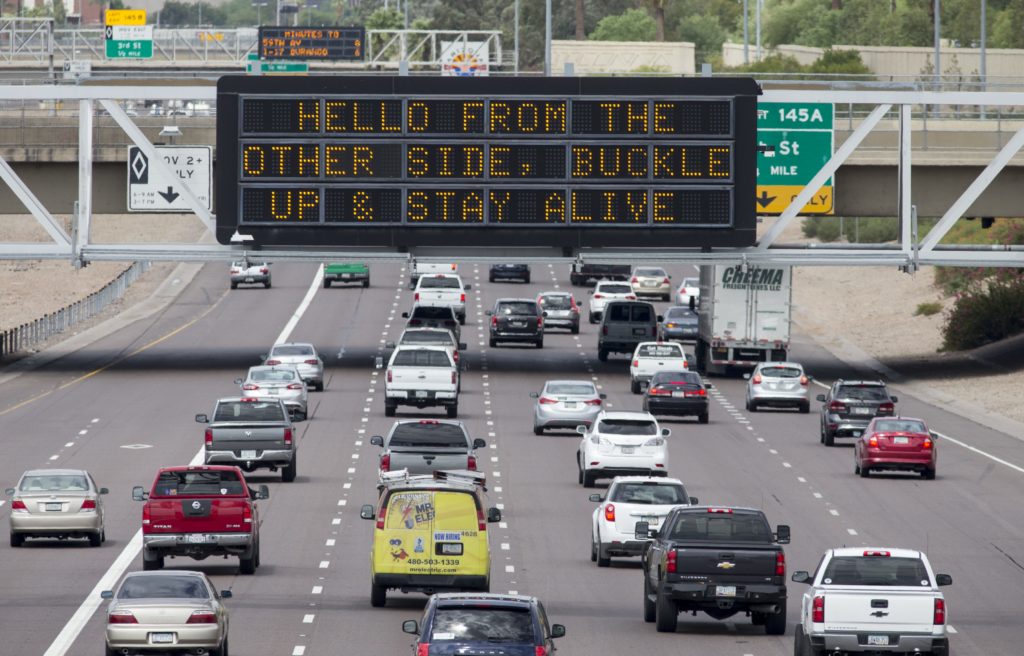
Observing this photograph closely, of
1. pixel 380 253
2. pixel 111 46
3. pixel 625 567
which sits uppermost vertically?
pixel 111 46

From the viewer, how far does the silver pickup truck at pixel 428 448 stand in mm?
35750

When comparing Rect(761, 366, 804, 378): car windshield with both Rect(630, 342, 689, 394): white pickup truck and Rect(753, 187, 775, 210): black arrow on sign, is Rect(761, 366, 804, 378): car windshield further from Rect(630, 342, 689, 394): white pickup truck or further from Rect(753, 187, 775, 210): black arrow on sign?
Rect(753, 187, 775, 210): black arrow on sign

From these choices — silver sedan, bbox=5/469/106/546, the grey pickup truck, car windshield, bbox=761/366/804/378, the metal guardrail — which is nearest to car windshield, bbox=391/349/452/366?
car windshield, bbox=761/366/804/378

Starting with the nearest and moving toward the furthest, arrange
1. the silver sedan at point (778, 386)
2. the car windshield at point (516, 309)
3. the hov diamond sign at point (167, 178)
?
the silver sedan at point (778, 386), the hov diamond sign at point (167, 178), the car windshield at point (516, 309)

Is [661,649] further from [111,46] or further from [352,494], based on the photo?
[111,46]

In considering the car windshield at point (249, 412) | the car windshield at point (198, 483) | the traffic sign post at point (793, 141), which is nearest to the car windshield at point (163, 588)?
the car windshield at point (198, 483)

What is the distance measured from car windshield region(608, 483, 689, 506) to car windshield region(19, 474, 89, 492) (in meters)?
8.26

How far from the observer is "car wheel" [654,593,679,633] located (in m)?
24.9

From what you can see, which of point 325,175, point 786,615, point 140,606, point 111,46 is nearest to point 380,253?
point 325,175

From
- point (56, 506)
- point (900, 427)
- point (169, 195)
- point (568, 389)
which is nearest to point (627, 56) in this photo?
point (169, 195)

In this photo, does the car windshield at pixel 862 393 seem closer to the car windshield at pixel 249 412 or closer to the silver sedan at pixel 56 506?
the car windshield at pixel 249 412

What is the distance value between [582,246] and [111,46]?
6337cm

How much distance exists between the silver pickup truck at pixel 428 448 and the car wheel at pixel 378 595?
872cm

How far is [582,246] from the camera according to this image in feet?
168
